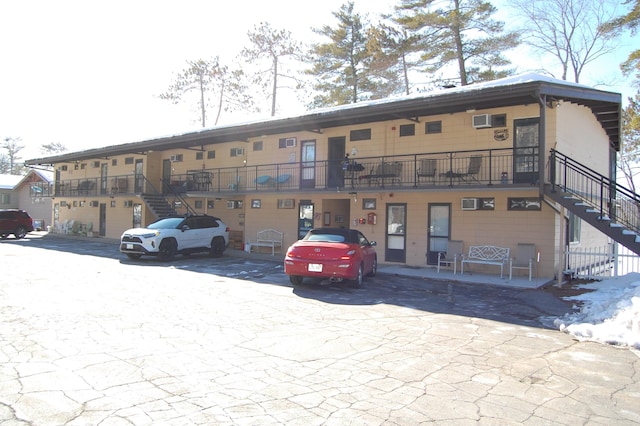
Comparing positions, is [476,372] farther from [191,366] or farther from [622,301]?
[622,301]

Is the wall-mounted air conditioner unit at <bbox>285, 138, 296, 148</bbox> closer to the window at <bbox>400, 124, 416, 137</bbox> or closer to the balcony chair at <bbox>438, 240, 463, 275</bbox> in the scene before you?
the window at <bbox>400, 124, 416, 137</bbox>

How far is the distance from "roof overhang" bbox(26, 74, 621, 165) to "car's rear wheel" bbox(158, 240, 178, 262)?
19.1 ft

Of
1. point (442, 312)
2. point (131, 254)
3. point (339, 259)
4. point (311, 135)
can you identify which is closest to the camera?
point (442, 312)

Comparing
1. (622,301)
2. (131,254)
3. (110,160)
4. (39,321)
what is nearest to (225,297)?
(39,321)

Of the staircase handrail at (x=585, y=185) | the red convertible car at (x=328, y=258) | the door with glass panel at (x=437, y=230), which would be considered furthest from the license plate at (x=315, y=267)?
the staircase handrail at (x=585, y=185)

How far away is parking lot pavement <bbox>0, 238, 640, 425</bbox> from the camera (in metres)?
3.92

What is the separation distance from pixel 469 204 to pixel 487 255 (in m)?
1.78

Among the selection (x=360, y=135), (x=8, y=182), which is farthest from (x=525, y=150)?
(x=8, y=182)

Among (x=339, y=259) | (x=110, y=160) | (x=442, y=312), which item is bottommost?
(x=442, y=312)

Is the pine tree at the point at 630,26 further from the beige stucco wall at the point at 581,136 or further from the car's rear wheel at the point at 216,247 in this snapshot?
the car's rear wheel at the point at 216,247

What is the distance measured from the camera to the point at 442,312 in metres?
8.55

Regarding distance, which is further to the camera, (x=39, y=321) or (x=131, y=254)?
(x=131, y=254)

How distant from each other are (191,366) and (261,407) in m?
1.38

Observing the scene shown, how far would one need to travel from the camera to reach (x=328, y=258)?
413 inches
